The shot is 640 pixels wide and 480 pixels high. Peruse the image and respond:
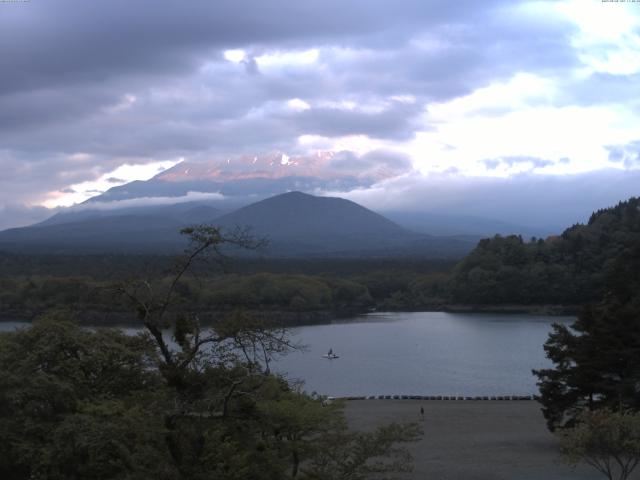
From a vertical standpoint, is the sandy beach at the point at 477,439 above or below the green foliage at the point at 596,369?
below

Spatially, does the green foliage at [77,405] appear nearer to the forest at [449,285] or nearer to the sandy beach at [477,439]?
the sandy beach at [477,439]

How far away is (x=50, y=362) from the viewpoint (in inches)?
471

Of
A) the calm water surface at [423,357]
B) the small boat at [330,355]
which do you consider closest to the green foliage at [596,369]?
the calm water surface at [423,357]

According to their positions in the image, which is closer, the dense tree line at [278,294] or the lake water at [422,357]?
the lake water at [422,357]

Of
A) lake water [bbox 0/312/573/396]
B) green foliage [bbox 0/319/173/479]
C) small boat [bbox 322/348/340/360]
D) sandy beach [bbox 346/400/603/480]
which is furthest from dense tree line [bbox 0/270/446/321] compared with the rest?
green foliage [bbox 0/319/173/479]

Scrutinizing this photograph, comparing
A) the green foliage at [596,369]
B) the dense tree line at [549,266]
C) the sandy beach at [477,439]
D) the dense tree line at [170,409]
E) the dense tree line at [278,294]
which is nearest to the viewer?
the dense tree line at [170,409]

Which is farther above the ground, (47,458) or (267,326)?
(267,326)

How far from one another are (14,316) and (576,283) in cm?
4456

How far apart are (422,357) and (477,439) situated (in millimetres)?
18603

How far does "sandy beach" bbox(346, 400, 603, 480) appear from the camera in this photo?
15219 millimetres

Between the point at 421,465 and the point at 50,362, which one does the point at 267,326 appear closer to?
the point at 50,362

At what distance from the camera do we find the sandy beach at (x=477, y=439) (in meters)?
15.2

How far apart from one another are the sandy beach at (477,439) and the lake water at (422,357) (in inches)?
130

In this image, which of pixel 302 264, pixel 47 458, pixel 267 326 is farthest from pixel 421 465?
pixel 302 264
